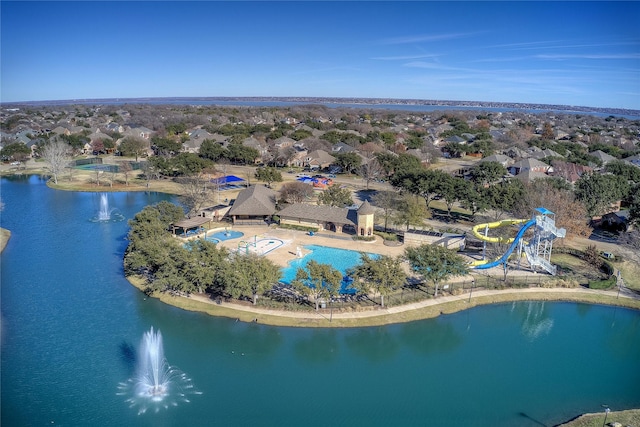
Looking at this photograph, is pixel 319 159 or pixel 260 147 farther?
pixel 260 147

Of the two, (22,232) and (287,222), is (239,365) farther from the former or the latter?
(22,232)

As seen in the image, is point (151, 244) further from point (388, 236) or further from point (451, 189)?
point (451, 189)

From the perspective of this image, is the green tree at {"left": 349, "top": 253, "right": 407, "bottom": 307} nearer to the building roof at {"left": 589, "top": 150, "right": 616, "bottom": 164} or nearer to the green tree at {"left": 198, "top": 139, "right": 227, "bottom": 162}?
the green tree at {"left": 198, "top": 139, "right": 227, "bottom": 162}

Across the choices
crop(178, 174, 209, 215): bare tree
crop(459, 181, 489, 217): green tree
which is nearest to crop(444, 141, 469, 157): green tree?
crop(459, 181, 489, 217): green tree

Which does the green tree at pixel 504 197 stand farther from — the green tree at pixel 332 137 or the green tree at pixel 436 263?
the green tree at pixel 332 137

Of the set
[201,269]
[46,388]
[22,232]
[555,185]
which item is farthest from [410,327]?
[22,232]

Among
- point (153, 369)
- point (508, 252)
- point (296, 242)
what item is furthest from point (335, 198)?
point (153, 369)
